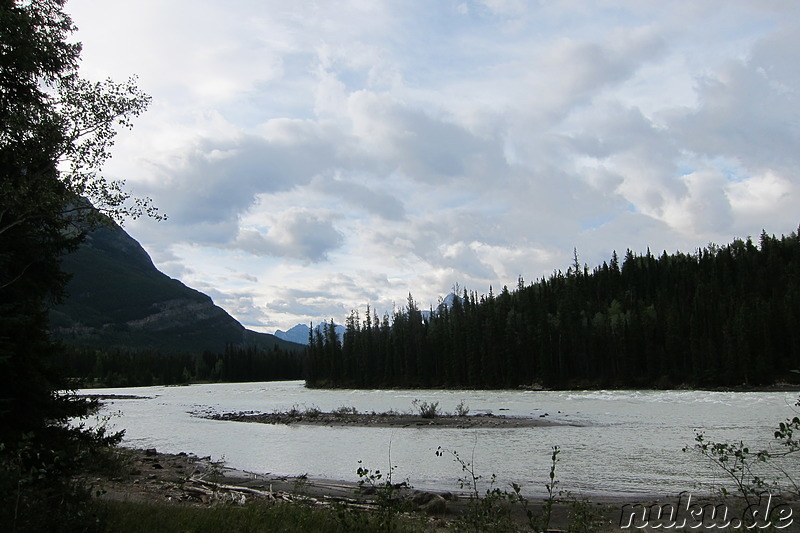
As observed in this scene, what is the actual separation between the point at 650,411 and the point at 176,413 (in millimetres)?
48090

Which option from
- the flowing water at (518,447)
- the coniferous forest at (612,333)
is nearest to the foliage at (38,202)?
the flowing water at (518,447)

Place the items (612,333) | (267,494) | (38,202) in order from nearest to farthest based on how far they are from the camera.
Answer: (38,202), (267,494), (612,333)

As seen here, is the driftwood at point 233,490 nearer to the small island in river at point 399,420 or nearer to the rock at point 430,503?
the rock at point 430,503

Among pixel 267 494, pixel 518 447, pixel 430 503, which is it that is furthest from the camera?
pixel 518 447

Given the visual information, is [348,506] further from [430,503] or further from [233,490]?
[233,490]

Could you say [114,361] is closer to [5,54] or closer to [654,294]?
[654,294]

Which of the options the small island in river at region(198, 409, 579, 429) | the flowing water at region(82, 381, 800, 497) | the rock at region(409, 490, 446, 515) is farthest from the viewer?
the small island in river at region(198, 409, 579, 429)

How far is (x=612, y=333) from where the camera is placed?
110688mm

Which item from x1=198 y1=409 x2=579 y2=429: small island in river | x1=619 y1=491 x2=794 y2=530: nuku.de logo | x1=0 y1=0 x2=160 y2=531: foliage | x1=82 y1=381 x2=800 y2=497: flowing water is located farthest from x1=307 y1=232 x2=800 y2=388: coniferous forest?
x1=0 y1=0 x2=160 y2=531: foliage

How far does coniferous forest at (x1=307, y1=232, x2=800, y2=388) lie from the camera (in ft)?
314

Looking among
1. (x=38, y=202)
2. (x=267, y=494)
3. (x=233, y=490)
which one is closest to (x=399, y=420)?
(x=233, y=490)

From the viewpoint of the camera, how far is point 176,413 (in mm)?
62719

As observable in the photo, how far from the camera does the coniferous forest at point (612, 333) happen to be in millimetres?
95812

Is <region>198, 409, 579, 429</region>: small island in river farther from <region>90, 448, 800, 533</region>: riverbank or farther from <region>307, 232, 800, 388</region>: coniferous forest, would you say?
<region>307, 232, 800, 388</region>: coniferous forest
